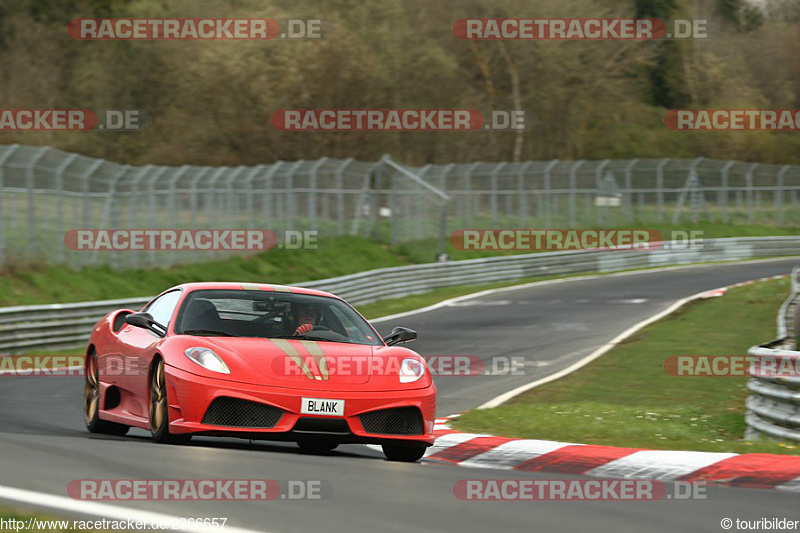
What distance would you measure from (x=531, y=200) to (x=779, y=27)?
50573 millimetres

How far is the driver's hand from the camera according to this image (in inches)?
358

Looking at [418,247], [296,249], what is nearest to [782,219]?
[418,247]

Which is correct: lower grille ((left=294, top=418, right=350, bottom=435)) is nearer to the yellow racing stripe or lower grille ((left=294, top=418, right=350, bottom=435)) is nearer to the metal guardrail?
the yellow racing stripe

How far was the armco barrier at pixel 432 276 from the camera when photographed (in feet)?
63.9

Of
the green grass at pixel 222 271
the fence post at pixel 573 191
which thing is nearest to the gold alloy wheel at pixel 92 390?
the green grass at pixel 222 271

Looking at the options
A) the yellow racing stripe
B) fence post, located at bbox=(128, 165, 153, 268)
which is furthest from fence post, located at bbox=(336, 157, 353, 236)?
the yellow racing stripe

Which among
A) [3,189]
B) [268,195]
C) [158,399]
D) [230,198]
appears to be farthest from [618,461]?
→ [268,195]

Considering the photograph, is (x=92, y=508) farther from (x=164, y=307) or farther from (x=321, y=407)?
(x=164, y=307)

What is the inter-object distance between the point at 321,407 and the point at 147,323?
1.56 meters

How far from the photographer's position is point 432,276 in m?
32.2

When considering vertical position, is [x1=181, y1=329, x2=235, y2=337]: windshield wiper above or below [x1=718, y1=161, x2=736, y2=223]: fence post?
below

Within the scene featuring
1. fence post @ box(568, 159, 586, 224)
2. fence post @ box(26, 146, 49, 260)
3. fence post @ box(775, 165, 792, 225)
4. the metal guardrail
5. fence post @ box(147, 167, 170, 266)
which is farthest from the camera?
fence post @ box(775, 165, 792, 225)

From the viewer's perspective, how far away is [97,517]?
5.03 m

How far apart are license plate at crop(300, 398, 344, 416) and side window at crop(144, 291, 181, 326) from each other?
4.81 ft
